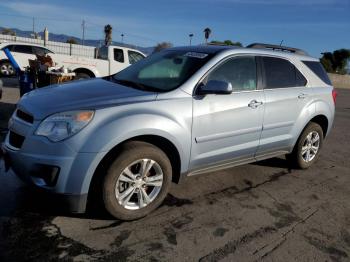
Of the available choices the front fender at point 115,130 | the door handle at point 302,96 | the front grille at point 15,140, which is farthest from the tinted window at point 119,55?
the front fender at point 115,130

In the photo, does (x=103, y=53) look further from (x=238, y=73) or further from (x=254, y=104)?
(x=254, y=104)

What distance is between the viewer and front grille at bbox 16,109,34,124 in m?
3.47

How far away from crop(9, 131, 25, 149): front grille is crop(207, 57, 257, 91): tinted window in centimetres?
204

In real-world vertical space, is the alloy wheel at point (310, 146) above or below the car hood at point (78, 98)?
below

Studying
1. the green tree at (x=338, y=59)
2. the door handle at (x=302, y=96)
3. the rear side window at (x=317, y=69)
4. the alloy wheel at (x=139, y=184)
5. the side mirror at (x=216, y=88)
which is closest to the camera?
the alloy wheel at (x=139, y=184)

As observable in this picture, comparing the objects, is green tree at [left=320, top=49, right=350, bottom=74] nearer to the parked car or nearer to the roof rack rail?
the roof rack rail

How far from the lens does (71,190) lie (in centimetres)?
328

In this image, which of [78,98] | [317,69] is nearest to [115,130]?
[78,98]

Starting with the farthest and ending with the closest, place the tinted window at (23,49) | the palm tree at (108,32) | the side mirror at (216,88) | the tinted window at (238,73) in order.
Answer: the palm tree at (108,32)
the tinted window at (23,49)
the tinted window at (238,73)
the side mirror at (216,88)

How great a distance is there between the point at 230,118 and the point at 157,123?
1.03 m

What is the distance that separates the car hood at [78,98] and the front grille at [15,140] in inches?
10.1

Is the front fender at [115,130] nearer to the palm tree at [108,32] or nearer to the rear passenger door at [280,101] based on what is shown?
the rear passenger door at [280,101]

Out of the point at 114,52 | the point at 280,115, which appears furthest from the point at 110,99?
the point at 114,52

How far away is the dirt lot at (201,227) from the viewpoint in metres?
3.15
